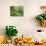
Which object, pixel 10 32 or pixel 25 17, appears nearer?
pixel 10 32

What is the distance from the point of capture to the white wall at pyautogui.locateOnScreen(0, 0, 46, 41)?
9.70 ft

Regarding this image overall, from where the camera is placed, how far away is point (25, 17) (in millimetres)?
2965

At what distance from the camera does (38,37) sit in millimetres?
2965

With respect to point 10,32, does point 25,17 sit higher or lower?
higher

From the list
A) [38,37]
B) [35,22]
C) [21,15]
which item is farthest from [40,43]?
[21,15]

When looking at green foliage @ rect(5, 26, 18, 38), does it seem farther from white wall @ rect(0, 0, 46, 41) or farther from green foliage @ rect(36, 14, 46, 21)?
green foliage @ rect(36, 14, 46, 21)

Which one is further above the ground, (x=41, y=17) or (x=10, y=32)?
(x=41, y=17)

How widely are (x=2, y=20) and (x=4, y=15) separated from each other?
89mm

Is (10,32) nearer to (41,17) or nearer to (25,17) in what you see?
(25,17)

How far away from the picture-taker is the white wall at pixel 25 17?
116 inches

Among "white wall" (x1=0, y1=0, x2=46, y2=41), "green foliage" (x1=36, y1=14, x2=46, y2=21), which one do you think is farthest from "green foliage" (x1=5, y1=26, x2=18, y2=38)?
"green foliage" (x1=36, y1=14, x2=46, y2=21)

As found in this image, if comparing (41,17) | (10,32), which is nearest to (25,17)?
(41,17)

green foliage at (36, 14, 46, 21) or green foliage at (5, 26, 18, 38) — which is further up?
green foliage at (36, 14, 46, 21)

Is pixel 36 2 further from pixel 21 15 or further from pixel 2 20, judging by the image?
pixel 2 20
